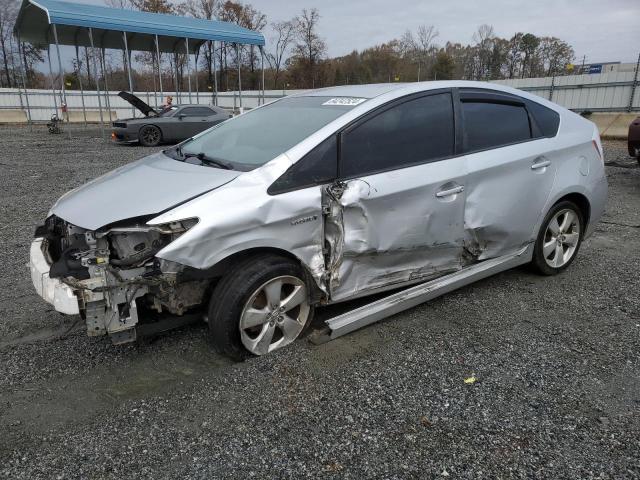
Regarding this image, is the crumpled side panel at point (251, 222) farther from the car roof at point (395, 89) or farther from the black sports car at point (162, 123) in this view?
the black sports car at point (162, 123)

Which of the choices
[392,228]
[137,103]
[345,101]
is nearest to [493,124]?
[345,101]

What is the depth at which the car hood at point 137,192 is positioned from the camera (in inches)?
109

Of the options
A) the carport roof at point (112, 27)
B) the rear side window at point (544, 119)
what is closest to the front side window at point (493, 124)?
the rear side window at point (544, 119)

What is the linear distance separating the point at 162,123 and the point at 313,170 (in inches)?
578

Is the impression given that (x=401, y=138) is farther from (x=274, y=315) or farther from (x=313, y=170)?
(x=274, y=315)

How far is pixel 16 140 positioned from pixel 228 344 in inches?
727

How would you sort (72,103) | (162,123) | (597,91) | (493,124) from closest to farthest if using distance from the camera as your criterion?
1. (493,124)
2. (162,123)
3. (597,91)
4. (72,103)

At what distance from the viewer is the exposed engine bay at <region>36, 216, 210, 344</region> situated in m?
2.63

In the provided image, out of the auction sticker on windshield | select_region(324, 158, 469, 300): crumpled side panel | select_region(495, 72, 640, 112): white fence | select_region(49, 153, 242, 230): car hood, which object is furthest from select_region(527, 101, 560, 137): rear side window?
select_region(495, 72, 640, 112): white fence

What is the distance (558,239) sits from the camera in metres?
4.47

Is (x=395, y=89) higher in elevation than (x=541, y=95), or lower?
lower

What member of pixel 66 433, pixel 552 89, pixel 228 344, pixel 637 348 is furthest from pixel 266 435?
pixel 552 89

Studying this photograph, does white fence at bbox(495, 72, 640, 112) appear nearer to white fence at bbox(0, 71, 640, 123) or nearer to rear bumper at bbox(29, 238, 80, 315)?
white fence at bbox(0, 71, 640, 123)

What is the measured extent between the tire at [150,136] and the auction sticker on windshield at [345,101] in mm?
13764
